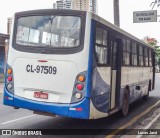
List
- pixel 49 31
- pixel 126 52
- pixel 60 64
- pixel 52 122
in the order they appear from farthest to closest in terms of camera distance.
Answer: pixel 126 52
pixel 52 122
pixel 49 31
pixel 60 64

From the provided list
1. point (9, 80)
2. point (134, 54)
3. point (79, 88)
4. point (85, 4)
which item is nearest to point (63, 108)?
point (79, 88)

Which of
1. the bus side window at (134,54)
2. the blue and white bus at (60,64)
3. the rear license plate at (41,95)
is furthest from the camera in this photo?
the bus side window at (134,54)

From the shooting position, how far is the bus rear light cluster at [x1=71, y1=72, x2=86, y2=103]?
8.48 meters

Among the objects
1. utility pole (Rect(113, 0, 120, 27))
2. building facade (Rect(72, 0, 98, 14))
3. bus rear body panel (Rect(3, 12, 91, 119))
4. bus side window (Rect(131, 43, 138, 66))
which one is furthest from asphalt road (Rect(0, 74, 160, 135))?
building facade (Rect(72, 0, 98, 14))

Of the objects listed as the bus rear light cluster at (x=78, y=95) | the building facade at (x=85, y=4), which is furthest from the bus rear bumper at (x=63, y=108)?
the building facade at (x=85, y=4)

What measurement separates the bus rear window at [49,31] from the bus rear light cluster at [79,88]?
0.76 metres

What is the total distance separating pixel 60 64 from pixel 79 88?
72 cm

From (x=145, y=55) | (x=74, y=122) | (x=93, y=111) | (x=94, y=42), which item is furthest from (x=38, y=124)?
(x=145, y=55)

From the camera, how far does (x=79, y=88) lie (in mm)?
8500

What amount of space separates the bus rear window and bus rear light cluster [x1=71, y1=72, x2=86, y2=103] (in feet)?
2.49

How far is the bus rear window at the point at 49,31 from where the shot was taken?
346 inches

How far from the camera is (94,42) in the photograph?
8.80 m

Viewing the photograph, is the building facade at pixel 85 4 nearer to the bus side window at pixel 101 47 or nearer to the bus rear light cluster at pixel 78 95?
the bus side window at pixel 101 47

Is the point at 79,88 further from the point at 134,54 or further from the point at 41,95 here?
the point at 134,54
